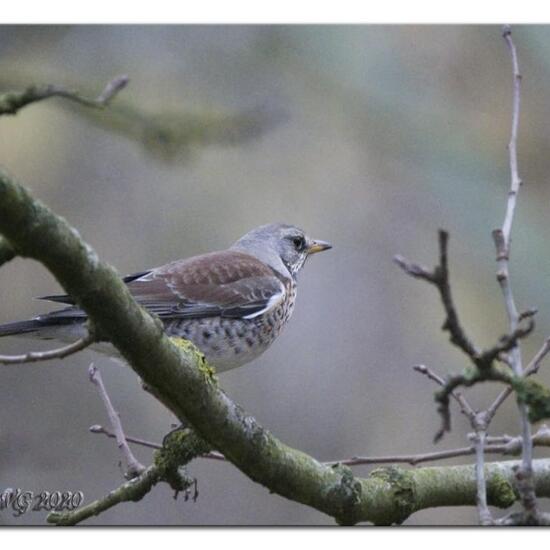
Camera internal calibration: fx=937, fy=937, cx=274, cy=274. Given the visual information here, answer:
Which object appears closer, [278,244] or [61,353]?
[61,353]

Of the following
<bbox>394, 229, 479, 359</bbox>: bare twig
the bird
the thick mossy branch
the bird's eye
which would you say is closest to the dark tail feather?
the bird

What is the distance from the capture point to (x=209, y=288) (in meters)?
3.63

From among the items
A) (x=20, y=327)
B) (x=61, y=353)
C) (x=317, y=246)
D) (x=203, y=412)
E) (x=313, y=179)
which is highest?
(x=313, y=179)

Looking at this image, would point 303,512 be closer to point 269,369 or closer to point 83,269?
point 269,369

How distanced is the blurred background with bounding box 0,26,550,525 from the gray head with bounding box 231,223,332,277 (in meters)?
0.13

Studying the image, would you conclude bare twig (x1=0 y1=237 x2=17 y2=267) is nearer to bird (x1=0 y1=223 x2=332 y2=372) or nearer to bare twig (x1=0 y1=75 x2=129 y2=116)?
bare twig (x1=0 y1=75 x2=129 y2=116)

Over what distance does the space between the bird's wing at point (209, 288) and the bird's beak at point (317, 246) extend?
0.82 feet

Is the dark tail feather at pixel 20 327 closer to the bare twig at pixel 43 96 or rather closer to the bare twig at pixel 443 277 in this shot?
the bare twig at pixel 43 96

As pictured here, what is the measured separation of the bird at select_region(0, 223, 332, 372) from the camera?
3.18 m

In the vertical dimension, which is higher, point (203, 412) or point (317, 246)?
point (317, 246)

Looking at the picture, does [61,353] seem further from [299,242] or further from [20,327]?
[299,242]

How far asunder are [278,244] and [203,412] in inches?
71.0

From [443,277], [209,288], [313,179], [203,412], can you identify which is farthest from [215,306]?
[443,277]

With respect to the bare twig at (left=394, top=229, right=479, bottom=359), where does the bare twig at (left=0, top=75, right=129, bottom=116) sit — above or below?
above
